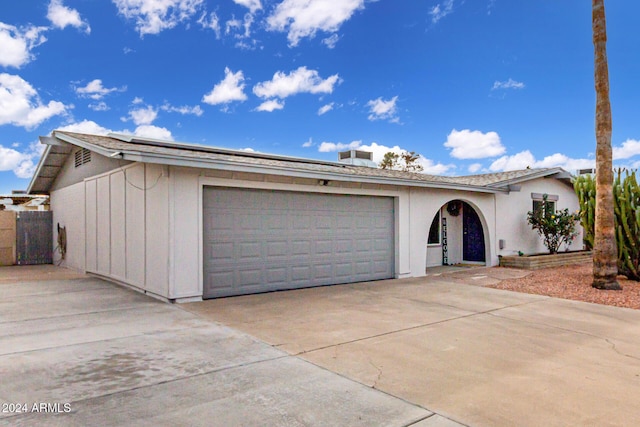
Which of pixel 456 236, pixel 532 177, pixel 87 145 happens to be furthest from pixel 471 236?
pixel 87 145

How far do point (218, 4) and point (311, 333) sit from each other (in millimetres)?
9907

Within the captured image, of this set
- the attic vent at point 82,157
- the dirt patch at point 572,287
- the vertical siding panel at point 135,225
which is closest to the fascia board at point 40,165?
the attic vent at point 82,157

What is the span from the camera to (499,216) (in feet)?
43.9

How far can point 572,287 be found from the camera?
906cm

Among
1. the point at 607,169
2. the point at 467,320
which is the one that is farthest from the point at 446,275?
the point at 467,320

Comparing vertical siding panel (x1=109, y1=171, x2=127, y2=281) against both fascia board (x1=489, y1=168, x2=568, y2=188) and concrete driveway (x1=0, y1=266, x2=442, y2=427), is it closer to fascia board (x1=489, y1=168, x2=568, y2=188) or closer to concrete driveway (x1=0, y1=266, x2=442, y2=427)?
concrete driveway (x1=0, y1=266, x2=442, y2=427)

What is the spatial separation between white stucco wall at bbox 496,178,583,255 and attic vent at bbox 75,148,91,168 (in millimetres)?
12217

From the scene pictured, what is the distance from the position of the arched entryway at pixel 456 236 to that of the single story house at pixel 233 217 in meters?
0.31

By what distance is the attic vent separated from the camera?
1089 cm

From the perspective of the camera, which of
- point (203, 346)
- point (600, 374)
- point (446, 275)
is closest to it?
point (600, 374)

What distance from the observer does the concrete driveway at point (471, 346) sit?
3.29m

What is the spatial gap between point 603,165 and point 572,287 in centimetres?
272

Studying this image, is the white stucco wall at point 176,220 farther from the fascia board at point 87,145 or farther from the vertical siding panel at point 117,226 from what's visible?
the fascia board at point 87,145

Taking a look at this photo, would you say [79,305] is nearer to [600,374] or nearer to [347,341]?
[347,341]
